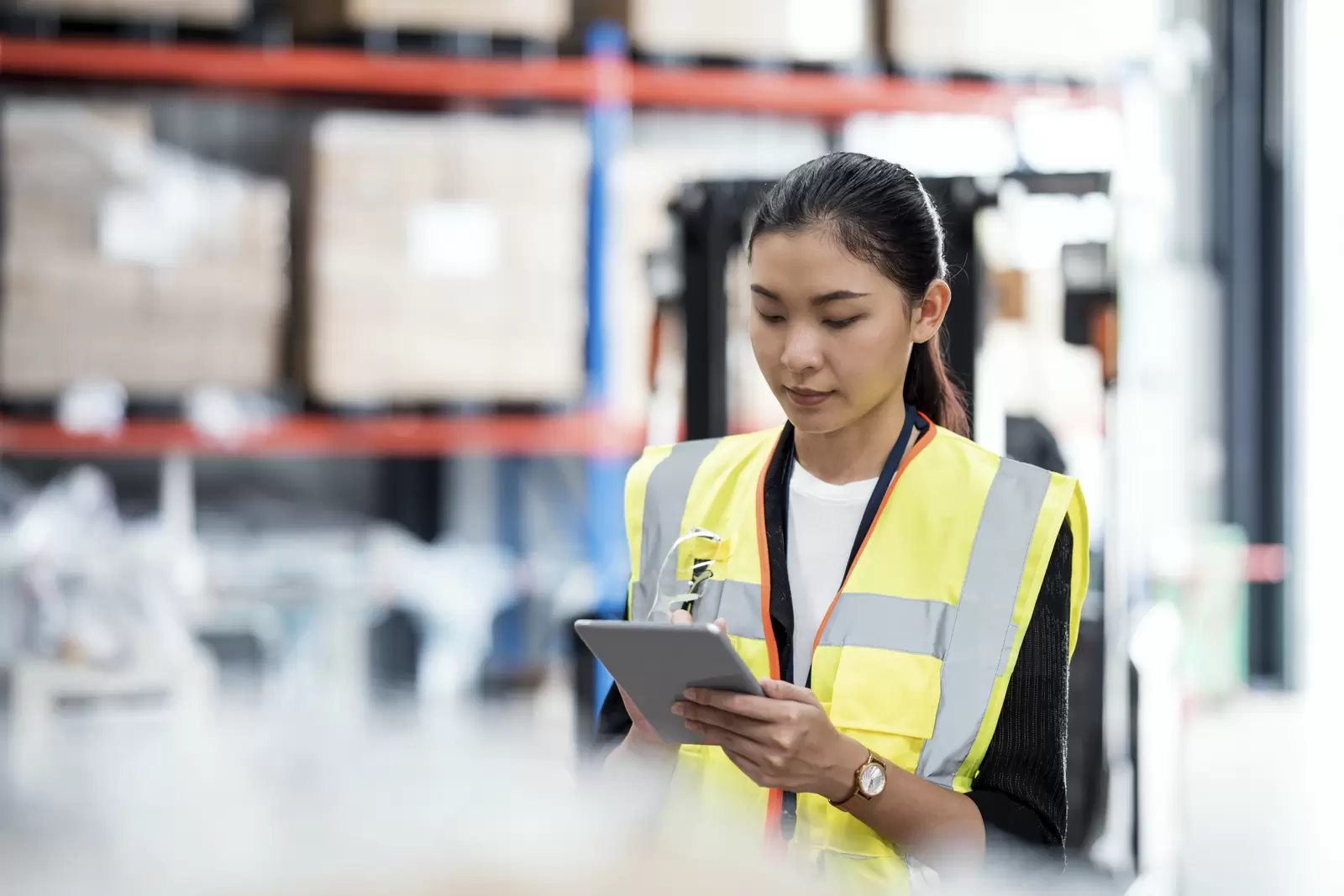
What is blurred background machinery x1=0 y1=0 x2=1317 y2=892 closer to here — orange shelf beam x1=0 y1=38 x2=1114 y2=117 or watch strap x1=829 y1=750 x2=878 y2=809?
orange shelf beam x1=0 y1=38 x2=1114 y2=117

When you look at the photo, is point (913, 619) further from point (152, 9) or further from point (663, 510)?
point (152, 9)

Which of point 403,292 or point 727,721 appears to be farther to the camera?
point 403,292

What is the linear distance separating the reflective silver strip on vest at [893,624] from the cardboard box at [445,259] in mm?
3141

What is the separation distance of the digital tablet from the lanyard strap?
8.7 inches

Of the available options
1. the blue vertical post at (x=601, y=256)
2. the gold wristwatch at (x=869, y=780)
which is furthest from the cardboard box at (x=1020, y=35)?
the gold wristwatch at (x=869, y=780)

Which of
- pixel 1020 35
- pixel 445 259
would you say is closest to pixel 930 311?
pixel 445 259

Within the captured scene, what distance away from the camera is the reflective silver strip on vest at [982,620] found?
125 centimetres

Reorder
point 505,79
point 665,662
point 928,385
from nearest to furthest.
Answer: point 665,662 < point 928,385 < point 505,79

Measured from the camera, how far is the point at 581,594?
480cm

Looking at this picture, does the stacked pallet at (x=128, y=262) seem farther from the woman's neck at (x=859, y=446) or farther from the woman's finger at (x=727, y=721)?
the woman's finger at (x=727, y=721)

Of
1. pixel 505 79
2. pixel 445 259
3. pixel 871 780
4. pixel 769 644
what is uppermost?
pixel 505 79

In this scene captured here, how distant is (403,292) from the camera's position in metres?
4.25

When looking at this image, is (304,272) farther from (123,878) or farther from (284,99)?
(123,878)

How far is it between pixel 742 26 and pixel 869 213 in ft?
11.4
